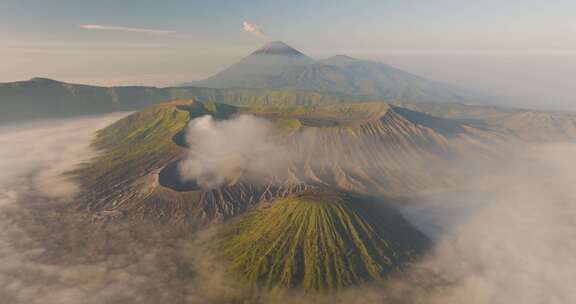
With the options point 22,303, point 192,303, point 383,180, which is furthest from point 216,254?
point 383,180

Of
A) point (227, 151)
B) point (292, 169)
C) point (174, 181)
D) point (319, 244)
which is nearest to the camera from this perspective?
point (319, 244)

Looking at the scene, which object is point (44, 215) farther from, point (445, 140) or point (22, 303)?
point (445, 140)

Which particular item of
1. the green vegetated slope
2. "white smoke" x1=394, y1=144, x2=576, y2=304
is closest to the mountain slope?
"white smoke" x1=394, y1=144, x2=576, y2=304

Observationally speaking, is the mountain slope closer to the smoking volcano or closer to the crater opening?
the crater opening

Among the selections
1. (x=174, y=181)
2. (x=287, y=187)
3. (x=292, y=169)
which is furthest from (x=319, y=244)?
(x=174, y=181)

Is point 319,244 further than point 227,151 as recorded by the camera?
No

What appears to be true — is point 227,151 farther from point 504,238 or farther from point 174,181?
point 504,238

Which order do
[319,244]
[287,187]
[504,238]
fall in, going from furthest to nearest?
1. [287,187]
2. [504,238]
3. [319,244]
